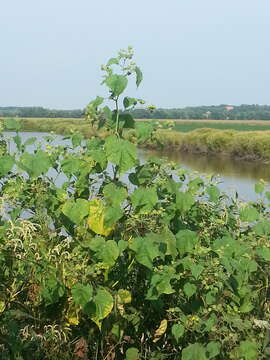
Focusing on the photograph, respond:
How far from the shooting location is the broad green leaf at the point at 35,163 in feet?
7.58

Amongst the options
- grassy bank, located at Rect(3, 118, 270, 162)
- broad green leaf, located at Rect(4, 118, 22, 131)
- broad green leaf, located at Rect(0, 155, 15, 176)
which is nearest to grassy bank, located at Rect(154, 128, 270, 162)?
grassy bank, located at Rect(3, 118, 270, 162)

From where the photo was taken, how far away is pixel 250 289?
2.27m

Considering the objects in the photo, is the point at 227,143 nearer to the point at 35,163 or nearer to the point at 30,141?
the point at 30,141

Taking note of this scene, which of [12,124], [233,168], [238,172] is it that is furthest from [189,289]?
[233,168]

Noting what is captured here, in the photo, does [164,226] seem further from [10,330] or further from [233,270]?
[10,330]

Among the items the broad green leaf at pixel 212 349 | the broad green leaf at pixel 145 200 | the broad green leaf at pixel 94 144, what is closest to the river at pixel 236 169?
the broad green leaf at pixel 94 144

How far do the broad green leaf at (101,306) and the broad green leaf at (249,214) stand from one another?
790mm

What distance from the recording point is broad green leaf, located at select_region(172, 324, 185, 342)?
2.16 meters

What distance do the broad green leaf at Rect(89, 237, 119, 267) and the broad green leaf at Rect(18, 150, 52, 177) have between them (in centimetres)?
40

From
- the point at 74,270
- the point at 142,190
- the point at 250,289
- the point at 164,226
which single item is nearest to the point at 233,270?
the point at 250,289

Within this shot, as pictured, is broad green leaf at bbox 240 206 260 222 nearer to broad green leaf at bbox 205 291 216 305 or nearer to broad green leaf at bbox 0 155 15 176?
broad green leaf at bbox 205 291 216 305

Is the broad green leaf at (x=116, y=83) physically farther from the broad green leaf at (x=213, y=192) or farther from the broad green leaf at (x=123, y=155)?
the broad green leaf at (x=213, y=192)

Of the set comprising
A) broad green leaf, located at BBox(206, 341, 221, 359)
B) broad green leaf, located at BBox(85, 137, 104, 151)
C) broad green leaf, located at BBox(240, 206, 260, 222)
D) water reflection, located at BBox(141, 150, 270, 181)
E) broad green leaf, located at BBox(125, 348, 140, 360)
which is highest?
broad green leaf, located at BBox(85, 137, 104, 151)

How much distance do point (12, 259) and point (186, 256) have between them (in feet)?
2.27
